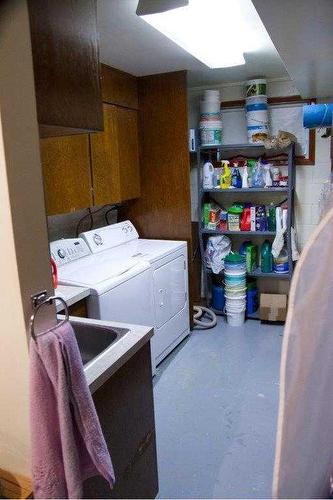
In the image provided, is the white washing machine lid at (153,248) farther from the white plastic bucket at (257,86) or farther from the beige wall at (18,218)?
the beige wall at (18,218)

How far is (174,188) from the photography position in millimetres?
3500

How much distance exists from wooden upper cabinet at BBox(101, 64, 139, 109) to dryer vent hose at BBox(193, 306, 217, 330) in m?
2.05

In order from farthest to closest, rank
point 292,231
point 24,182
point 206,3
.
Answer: point 292,231 → point 206,3 → point 24,182

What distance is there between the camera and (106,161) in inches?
122

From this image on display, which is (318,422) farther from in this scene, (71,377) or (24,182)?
(24,182)

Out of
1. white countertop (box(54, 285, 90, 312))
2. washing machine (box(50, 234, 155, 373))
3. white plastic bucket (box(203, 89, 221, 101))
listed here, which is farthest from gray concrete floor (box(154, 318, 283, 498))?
white plastic bucket (box(203, 89, 221, 101))

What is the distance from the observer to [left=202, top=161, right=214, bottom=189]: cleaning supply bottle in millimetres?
3834

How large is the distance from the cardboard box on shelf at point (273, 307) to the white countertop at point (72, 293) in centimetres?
206

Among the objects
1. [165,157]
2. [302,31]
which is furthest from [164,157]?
[302,31]

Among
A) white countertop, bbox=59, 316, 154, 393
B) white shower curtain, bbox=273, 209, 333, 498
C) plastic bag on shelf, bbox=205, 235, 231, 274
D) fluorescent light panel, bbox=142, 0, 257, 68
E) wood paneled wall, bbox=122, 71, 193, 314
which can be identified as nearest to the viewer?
white shower curtain, bbox=273, 209, 333, 498

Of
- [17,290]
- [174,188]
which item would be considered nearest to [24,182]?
[17,290]

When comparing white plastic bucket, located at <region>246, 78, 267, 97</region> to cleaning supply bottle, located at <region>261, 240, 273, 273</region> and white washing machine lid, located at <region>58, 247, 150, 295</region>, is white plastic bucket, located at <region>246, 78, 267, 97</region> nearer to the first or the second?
cleaning supply bottle, located at <region>261, 240, 273, 273</region>

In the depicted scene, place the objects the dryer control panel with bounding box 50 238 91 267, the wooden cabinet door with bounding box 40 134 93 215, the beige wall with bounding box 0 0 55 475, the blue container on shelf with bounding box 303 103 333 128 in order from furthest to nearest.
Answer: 1. the dryer control panel with bounding box 50 238 91 267
2. the wooden cabinet door with bounding box 40 134 93 215
3. the blue container on shelf with bounding box 303 103 333 128
4. the beige wall with bounding box 0 0 55 475

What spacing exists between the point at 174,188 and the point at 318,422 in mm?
2916
